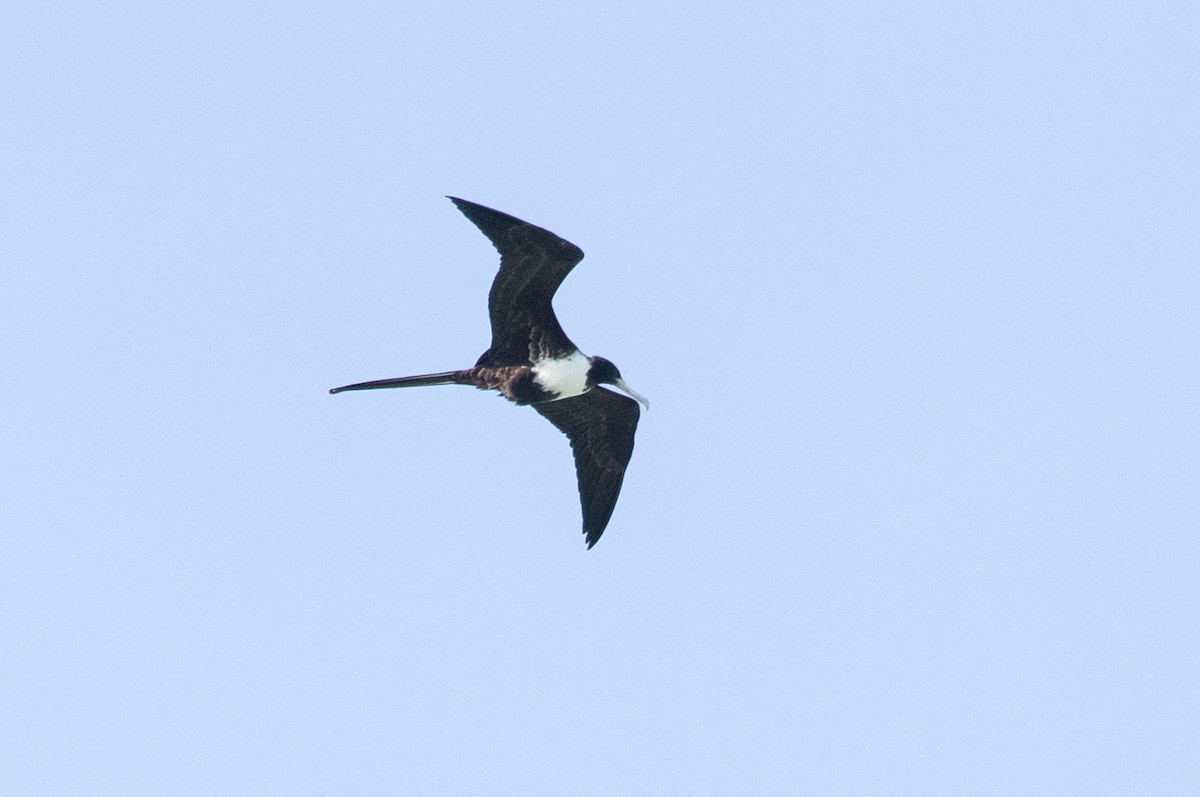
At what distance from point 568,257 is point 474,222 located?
611 millimetres

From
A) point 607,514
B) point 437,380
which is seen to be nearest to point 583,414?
point 607,514

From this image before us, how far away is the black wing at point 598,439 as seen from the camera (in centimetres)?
1201

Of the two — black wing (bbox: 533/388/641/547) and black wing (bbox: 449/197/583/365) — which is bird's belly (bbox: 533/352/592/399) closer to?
black wing (bbox: 449/197/583/365)

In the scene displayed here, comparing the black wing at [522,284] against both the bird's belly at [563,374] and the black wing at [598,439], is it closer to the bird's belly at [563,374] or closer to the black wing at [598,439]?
the bird's belly at [563,374]

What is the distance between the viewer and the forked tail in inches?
421

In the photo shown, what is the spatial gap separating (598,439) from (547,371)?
101 centimetres

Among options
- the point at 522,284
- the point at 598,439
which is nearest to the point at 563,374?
the point at 522,284

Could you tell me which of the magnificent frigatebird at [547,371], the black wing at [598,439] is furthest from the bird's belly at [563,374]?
the black wing at [598,439]

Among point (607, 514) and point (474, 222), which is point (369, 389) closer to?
point (474, 222)

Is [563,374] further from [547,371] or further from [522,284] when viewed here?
[522,284]

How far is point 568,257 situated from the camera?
35.5ft

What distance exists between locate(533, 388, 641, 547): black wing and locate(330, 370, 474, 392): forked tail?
1.00 meters

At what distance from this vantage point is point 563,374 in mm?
11359

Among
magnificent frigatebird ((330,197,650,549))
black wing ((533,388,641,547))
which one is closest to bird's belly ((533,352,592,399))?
magnificent frigatebird ((330,197,650,549))
